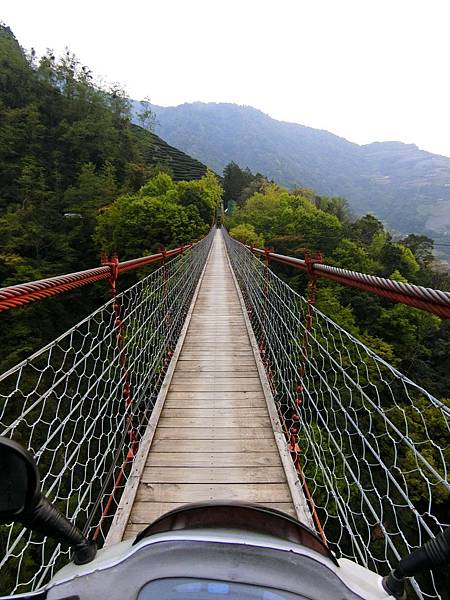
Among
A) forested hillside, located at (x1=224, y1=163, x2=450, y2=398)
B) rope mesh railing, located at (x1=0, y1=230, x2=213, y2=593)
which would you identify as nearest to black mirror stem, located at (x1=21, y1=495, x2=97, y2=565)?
rope mesh railing, located at (x1=0, y1=230, x2=213, y2=593)

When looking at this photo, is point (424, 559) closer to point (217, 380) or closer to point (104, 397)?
point (104, 397)

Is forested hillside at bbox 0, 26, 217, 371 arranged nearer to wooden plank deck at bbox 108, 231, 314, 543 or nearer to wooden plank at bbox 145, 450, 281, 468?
wooden plank deck at bbox 108, 231, 314, 543

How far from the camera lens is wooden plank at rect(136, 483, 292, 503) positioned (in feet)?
4.94

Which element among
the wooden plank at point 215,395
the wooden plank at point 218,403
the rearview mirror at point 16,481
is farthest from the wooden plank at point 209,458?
the rearview mirror at point 16,481

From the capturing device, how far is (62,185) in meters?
27.2

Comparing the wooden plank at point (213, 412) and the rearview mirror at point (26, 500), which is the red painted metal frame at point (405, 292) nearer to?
the rearview mirror at point (26, 500)

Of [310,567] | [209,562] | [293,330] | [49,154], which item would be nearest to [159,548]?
[209,562]

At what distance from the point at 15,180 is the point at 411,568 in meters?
29.3

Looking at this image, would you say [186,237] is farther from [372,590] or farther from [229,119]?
[229,119]

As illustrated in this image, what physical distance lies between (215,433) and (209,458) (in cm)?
20

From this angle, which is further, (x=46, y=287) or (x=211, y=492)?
(x=211, y=492)

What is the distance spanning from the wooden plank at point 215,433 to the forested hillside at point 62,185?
42.1 feet

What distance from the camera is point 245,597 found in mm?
400

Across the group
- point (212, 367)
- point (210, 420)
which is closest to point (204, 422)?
point (210, 420)
